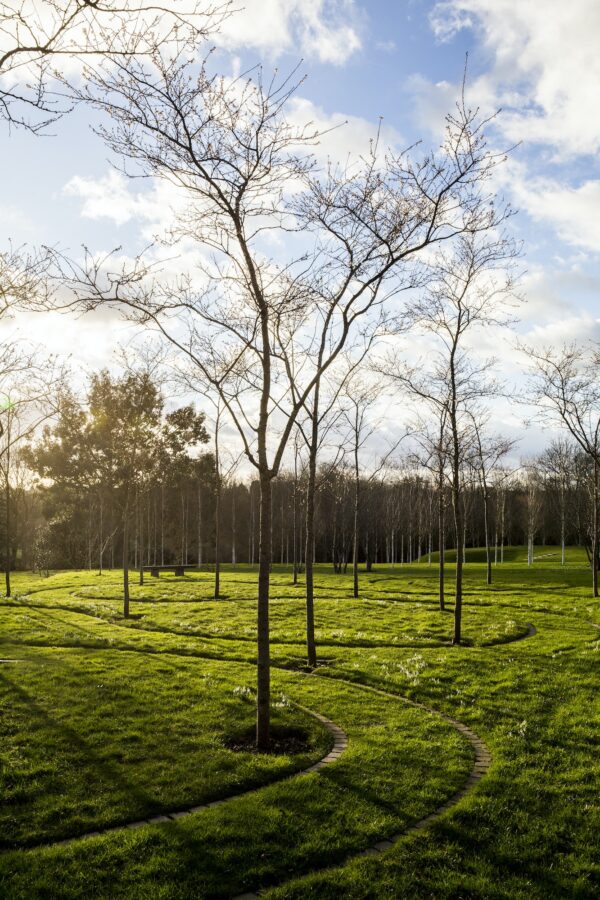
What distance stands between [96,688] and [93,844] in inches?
295

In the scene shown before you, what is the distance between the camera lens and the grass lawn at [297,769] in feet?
24.8

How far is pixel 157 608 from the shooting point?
1303 inches

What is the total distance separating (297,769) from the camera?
11.0 metres

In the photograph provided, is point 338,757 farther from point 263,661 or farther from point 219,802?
point 219,802

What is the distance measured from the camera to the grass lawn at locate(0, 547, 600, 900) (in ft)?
24.8

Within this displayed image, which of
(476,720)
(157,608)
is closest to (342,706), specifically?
(476,720)

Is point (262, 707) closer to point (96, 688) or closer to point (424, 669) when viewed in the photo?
point (96, 688)

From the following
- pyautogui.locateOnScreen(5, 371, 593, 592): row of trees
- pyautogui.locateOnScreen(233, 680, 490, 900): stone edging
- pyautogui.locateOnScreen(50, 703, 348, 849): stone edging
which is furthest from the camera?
pyautogui.locateOnScreen(5, 371, 593, 592): row of trees

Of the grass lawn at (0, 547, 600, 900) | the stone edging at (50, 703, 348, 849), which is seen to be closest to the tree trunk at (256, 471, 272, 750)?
the grass lawn at (0, 547, 600, 900)

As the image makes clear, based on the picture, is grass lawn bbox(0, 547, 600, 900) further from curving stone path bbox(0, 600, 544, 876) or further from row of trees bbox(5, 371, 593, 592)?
row of trees bbox(5, 371, 593, 592)

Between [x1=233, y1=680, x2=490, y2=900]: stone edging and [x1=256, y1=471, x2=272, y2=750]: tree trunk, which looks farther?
[x1=256, y1=471, x2=272, y2=750]: tree trunk

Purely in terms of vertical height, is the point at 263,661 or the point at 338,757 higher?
the point at 263,661

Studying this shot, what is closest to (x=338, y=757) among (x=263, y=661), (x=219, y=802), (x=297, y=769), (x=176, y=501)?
(x=297, y=769)

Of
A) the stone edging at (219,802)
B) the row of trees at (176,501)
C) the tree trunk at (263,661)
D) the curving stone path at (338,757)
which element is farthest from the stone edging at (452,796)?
the row of trees at (176,501)
